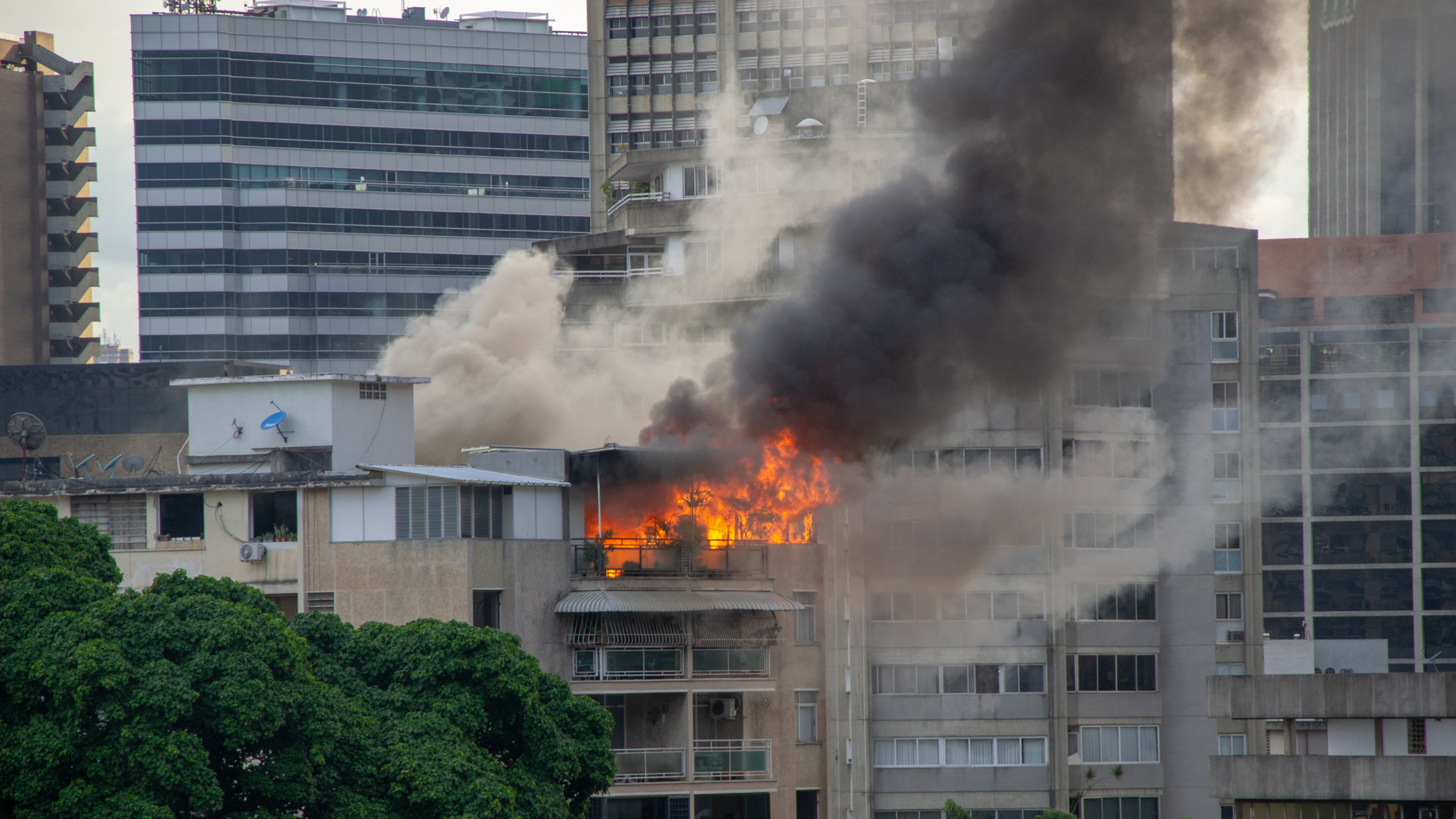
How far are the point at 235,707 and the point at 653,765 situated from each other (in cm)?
2238

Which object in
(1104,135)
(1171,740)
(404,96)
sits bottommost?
(1171,740)

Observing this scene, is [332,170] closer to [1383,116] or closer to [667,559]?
[667,559]

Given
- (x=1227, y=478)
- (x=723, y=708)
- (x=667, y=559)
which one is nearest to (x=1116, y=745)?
(x=1227, y=478)

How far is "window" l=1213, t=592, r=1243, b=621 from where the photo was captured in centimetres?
7012

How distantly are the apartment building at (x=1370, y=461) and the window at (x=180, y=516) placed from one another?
82635 millimetres

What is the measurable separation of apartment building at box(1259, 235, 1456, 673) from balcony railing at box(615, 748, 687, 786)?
72.3 meters

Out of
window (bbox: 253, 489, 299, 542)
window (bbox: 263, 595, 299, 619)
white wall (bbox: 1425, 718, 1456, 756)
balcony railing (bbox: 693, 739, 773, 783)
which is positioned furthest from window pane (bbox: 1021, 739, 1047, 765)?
window (bbox: 253, 489, 299, 542)

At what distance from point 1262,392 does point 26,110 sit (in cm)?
9448

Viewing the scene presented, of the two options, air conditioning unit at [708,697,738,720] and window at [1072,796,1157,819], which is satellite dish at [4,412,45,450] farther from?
window at [1072,796,1157,819]

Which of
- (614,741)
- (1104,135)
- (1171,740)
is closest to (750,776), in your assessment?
(614,741)

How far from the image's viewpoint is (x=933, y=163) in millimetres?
56562

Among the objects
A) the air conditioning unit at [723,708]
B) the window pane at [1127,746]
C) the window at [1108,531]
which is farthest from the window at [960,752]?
the air conditioning unit at [723,708]

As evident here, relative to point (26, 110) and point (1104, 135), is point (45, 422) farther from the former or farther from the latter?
point (26, 110)

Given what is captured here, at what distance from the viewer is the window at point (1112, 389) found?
6581 centimetres
